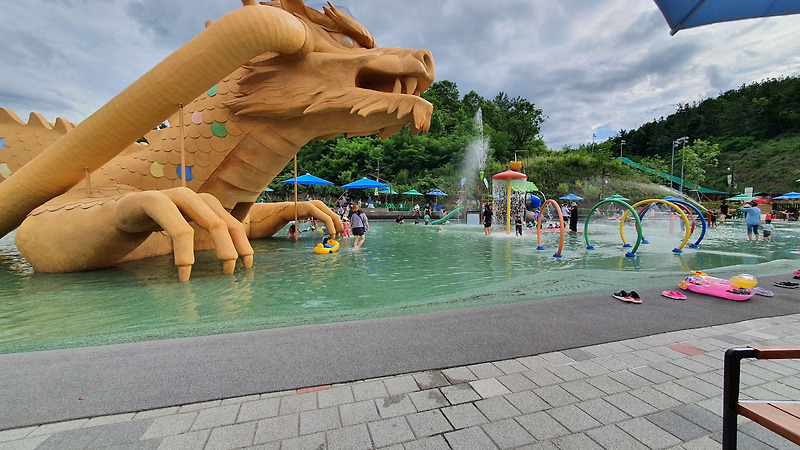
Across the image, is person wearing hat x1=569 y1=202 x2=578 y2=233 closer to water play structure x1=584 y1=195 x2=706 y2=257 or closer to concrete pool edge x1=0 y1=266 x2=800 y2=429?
water play structure x1=584 y1=195 x2=706 y2=257

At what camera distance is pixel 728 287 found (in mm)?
4613

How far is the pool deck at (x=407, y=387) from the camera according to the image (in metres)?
1.98

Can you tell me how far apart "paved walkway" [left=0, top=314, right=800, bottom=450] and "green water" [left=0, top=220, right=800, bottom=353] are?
1.71 metres

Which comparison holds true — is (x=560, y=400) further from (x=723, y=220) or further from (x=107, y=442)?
(x=723, y=220)

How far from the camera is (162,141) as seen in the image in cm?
780

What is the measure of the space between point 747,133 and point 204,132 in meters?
79.9

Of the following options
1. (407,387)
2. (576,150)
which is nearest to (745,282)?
(407,387)

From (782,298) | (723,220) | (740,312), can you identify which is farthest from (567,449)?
(723,220)

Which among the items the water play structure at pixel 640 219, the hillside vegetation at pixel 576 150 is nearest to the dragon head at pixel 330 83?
the water play structure at pixel 640 219

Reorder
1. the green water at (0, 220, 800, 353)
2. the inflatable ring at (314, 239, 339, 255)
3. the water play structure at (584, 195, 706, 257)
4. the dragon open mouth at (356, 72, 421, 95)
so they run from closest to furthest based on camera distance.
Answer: the green water at (0, 220, 800, 353) < the dragon open mouth at (356, 72, 421, 95) < the water play structure at (584, 195, 706, 257) < the inflatable ring at (314, 239, 339, 255)

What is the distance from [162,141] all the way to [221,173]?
148cm

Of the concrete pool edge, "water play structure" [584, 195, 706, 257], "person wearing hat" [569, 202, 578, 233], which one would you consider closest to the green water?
"water play structure" [584, 195, 706, 257]

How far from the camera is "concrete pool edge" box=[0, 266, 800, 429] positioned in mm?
2395

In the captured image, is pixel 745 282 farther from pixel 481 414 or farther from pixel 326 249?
pixel 326 249
